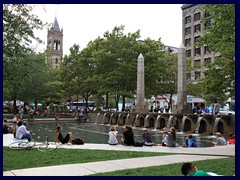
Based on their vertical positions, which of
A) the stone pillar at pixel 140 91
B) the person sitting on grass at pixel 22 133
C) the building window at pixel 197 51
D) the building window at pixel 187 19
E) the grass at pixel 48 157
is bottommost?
the grass at pixel 48 157

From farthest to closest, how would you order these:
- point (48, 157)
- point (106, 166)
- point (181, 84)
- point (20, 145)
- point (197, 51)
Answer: point (197, 51)
point (181, 84)
point (20, 145)
point (48, 157)
point (106, 166)

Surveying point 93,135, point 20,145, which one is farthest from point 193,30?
point 20,145

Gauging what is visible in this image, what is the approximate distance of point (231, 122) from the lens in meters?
23.5

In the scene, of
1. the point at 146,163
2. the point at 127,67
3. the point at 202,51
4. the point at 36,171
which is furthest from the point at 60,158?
the point at 202,51

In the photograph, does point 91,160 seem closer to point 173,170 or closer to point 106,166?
point 106,166

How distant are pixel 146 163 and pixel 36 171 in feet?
11.4

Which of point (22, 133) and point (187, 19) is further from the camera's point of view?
point (187, 19)

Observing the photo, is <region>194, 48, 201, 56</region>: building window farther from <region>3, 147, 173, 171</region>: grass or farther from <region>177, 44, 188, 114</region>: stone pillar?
<region>3, 147, 173, 171</region>: grass

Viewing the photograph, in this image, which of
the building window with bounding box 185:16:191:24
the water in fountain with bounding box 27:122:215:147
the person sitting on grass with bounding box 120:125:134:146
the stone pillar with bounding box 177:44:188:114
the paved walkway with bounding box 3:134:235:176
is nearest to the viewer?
the paved walkway with bounding box 3:134:235:176

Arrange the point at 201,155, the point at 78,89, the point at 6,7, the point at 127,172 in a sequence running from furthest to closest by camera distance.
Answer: the point at 78,89, the point at 6,7, the point at 201,155, the point at 127,172

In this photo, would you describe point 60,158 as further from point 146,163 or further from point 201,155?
point 201,155

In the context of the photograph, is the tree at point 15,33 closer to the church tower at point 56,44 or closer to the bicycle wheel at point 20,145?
the bicycle wheel at point 20,145

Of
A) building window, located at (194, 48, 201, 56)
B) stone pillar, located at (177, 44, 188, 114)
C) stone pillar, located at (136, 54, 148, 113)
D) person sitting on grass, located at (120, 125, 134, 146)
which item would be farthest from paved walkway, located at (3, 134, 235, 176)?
building window, located at (194, 48, 201, 56)

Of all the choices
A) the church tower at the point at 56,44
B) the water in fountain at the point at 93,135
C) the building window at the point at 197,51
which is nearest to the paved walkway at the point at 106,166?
the water in fountain at the point at 93,135
